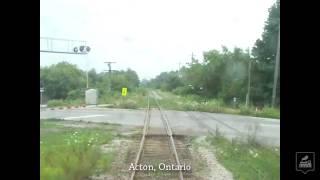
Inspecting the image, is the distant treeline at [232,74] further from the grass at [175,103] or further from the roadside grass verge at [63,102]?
the roadside grass verge at [63,102]

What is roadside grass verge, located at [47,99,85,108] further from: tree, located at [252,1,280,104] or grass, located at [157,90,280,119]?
tree, located at [252,1,280,104]

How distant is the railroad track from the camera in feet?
8.99

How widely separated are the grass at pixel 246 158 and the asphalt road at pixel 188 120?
64 mm

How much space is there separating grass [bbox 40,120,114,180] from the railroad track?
0.23 meters

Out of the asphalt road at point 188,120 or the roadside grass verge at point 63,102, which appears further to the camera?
the asphalt road at point 188,120

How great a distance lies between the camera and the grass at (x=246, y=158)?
2772 mm

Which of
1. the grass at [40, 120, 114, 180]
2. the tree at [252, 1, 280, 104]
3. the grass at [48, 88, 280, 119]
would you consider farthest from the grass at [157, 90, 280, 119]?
the grass at [40, 120, 114, 180]

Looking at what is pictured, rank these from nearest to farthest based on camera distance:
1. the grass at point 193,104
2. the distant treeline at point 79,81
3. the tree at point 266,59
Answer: the tree at point 266,59 → the distant treeline at point 79,81 → the grass at point 193,104

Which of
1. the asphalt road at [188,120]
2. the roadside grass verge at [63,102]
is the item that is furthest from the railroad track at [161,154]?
the roadside grass verge at [63,102]

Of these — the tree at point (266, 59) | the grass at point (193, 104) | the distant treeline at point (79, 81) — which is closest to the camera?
the tree at point (266, 59)

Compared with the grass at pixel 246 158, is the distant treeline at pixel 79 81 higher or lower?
higher
